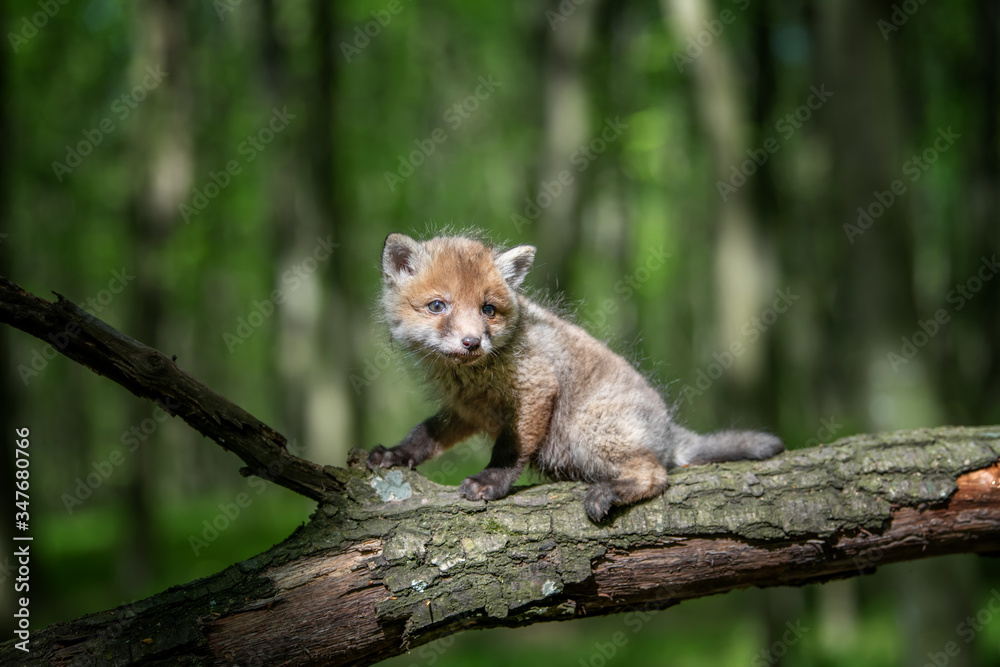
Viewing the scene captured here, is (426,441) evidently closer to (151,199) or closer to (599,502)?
(599,502)

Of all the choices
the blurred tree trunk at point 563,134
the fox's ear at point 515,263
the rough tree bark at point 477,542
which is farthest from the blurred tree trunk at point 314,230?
the rough tree bark at point 477,542

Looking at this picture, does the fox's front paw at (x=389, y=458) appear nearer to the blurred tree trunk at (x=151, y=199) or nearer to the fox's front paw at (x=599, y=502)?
the fox's front paw at (x=599, y=502)

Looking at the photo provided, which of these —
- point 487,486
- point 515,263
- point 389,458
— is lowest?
point 487,486

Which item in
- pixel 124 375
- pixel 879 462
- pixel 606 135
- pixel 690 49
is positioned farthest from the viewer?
pixel 606 135

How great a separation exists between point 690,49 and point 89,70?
13.2 m

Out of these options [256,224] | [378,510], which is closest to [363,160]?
[256,224]

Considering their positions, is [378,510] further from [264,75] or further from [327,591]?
[264,75]

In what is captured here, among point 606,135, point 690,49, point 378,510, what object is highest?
point 606,135

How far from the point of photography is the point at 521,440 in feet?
13.2

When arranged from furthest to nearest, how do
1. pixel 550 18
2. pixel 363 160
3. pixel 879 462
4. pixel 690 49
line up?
pixel 363 160 → pixel 550 18 → pixel 690 49 → pixel 879 462

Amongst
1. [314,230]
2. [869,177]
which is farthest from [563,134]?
[869,177]

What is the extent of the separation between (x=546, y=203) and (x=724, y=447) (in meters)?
6.11

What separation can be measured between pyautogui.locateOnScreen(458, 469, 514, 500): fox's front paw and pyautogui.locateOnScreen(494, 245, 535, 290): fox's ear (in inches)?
47.3

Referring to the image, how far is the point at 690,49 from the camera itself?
8250 mm
